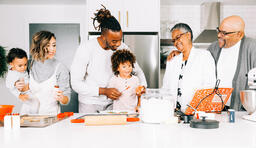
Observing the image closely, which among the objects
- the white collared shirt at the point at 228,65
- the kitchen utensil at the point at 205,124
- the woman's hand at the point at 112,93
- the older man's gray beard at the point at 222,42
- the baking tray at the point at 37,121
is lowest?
the baking tray at the point at 37,121

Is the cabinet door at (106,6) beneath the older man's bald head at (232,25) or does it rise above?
above

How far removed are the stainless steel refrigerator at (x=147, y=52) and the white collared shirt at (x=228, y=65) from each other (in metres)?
0.75

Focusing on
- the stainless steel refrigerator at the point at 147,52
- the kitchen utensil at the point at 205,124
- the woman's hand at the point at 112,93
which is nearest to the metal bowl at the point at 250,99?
the kitchen utensil at the point at 205,124

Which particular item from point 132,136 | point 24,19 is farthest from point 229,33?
point 24,19

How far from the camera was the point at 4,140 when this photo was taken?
0.97m

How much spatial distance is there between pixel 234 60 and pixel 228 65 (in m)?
0.08

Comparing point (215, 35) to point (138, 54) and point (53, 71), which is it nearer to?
point (138, 54)

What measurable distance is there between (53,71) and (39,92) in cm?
26

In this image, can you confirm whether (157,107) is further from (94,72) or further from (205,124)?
(94,72)

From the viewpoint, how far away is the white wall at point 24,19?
3.75 metres

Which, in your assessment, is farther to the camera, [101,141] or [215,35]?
[215,35]

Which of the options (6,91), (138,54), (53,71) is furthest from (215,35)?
(6,91)

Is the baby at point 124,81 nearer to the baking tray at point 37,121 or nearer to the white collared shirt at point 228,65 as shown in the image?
the white collared shirt at point 228,65

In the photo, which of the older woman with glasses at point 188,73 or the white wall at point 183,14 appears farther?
the white wall at point 183,14
